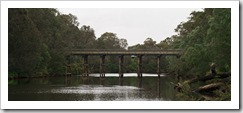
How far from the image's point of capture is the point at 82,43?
70.1 meters

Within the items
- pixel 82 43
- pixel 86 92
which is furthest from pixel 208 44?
pixel 82 43

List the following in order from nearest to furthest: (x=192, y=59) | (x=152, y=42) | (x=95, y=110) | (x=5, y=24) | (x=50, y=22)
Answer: (x=95, y=110) < (x=5, y=24) < (x=192, y=59) < (x=50, y=22) < (x=152, y=42)

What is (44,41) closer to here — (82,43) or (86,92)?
(82,43)

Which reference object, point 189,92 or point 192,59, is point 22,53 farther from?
point 189,92

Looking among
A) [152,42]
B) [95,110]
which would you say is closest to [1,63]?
[95,110]

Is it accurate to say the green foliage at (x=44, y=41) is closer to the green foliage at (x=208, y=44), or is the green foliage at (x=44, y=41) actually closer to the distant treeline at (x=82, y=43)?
the distant treeline at (x=82, y=43)

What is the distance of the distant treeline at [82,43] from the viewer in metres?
26.3

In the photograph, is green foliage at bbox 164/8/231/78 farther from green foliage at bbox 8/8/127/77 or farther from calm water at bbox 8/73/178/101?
green foliage at bbox 8/8/127/77

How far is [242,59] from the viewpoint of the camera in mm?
15352

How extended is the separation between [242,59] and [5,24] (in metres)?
8.85

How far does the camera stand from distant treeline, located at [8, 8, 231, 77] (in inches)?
1035

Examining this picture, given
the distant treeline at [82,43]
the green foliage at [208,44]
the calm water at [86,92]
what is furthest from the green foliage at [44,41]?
the green foliage at [208,44]

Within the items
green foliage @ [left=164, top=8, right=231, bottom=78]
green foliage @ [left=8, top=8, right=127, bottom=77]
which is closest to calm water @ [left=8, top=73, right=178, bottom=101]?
green foliage @ [left=8, top=8, right=127, bottom=77]

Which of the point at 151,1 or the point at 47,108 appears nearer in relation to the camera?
the point at 47,108
